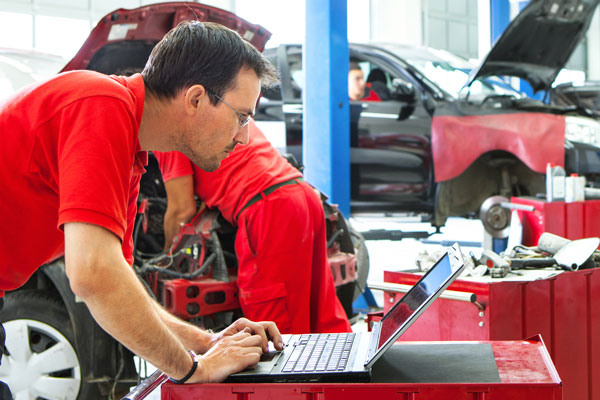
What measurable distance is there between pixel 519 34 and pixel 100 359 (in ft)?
12.3

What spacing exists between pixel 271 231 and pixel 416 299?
4.69ft

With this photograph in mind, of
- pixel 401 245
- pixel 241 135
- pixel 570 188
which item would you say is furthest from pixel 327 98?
pixel 401 245

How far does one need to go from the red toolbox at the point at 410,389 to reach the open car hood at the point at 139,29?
2.07 metres

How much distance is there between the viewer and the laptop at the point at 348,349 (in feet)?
3.86

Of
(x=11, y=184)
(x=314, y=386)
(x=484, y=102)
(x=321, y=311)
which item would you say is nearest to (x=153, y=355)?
(x=314, y=386)

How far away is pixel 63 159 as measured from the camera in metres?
1.14

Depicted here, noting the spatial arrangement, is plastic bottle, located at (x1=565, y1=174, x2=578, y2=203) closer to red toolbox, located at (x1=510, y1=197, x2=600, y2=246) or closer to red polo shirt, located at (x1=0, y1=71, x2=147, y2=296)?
red toolbox, located at (x1=510, y1=197, x2=600, y2=246)

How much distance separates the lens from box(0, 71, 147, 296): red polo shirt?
3.70 ft

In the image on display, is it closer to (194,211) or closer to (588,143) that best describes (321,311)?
(194,211)

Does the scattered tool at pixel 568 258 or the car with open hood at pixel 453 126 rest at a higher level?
the car with open hood at pixel 453 126

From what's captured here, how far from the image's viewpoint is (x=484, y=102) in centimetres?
551

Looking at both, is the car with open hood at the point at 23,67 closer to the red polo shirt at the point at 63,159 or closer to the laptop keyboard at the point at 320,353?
the red polo shirt at the point at 63,159

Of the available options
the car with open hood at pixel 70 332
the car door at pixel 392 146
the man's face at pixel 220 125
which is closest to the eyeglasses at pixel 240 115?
the man's face at pixel 220 125

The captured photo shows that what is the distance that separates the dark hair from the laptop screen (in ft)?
1.92
